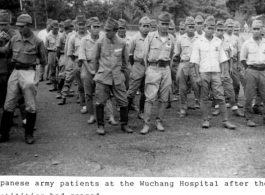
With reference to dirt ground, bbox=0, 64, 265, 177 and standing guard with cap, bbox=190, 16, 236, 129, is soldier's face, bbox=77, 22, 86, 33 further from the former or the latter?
standing guard with cap, bbox=190, 16, 236, 129

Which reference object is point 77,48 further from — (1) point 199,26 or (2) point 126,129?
(1) point 199,26

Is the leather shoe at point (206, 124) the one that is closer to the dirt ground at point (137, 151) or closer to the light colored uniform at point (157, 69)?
the dirt ground at point (137, 151)

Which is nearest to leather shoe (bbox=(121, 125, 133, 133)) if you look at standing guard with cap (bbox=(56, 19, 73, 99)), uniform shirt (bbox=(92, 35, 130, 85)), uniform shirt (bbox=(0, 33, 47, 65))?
uniform shirt (bbox=(92, 35, 130, 85))

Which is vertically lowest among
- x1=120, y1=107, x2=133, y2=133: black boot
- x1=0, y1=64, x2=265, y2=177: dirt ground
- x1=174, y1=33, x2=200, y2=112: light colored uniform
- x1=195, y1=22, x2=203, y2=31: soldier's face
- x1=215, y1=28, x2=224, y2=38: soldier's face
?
x1=0, y1=64, x2=265, y2=177: dirt ground

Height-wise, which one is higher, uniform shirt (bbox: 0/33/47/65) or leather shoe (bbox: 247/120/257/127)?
uniform shirt (bbox: 0/33/47/65)

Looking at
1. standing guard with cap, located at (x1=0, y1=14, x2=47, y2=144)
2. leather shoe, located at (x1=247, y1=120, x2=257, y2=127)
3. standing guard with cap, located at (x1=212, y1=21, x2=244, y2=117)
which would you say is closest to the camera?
standing guard with cap, located at (x1=0, y1=14, x2=47, y2=144)

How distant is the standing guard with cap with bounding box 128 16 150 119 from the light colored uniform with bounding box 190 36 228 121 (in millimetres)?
1224

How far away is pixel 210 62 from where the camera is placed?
Result: 7152mm

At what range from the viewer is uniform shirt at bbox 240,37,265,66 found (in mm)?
7359

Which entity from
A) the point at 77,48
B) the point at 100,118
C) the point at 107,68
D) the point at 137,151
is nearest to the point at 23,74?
the point at 107,68

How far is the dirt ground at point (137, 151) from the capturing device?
5.20 metres

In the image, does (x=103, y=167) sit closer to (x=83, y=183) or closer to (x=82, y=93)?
(x=83, y=183)

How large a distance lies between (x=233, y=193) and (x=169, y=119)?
3.68 metres

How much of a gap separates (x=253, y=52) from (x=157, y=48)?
1.98 m
